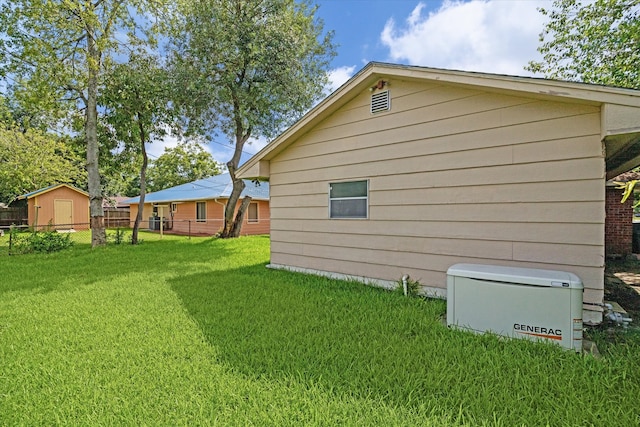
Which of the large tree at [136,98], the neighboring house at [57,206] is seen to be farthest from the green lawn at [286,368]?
the neighboring house at [57,206]

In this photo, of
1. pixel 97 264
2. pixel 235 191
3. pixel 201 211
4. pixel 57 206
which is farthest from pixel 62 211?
pixel 97 264

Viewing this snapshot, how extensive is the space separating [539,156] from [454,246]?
5.23 feet

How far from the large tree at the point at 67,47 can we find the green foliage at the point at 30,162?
36.9 ft

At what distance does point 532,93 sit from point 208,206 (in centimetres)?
1716

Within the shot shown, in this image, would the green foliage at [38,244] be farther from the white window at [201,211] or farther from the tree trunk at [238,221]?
the white window at [201,211]

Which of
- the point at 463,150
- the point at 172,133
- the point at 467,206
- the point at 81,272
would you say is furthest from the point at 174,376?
the point at 172,133

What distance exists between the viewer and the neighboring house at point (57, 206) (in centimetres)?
1966

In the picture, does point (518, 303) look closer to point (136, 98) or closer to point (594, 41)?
point (594, 41)

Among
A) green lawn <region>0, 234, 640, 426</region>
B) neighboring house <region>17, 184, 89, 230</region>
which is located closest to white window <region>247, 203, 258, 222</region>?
neighboring house <region>17, 184, 89, 230</region>

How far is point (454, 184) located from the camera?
15.2 feet

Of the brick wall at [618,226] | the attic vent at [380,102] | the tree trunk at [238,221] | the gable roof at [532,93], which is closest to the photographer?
the gable roof at [532,93]

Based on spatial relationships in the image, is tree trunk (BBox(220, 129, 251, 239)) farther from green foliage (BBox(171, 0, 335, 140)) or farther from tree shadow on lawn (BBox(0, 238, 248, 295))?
tree shadow on lawn (BBox(0, 238, 248, 295))

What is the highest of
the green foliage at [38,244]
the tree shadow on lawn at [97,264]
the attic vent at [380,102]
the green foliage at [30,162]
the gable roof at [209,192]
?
the green foliage at [30,162]

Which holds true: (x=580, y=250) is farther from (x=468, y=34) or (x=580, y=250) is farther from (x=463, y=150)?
(x=468, y=34)
